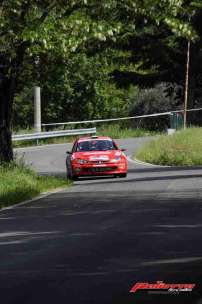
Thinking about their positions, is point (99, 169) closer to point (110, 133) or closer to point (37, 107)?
point (37, 107)

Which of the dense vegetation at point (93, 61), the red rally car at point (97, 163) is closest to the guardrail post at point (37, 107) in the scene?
the dense vegetation at point (93, 61)

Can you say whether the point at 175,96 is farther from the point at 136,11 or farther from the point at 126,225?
the point at 126,225

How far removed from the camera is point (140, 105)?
67.0 m

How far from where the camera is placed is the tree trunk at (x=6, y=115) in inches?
1111

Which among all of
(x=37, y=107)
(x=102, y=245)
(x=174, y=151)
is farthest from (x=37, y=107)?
(x=102, y=245)

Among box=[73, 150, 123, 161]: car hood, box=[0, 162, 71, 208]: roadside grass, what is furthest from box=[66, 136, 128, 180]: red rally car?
box=[0, 162, 71, 208]: roadside grass

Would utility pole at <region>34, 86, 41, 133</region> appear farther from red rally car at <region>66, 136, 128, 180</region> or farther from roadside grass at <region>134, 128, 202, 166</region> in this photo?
red rally car at <region>66, 136, 128, 180</region>

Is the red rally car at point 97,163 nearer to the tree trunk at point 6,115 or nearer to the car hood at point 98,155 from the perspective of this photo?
the car hood at point 98,155

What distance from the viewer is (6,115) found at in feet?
94.4

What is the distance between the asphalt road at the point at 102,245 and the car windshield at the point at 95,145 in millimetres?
6821

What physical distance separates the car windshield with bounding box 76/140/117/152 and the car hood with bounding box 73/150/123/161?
1.79 ft

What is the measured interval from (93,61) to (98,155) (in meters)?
29.6

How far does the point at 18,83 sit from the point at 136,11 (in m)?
5.49

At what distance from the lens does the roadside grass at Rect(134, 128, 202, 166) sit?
39.9m
